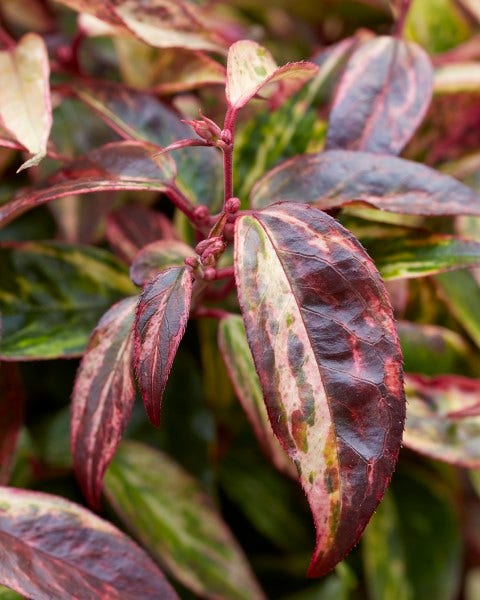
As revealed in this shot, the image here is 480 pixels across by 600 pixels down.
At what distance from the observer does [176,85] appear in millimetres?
699

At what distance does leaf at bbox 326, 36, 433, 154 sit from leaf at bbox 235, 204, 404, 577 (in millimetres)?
185

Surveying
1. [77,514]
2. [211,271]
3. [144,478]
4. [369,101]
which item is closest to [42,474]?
[144,478]

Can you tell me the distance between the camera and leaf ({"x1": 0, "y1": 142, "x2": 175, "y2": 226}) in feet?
1.69

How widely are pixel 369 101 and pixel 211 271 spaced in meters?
0.23

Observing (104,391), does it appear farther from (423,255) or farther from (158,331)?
(423,255)

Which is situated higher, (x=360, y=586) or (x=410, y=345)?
(x=410, y=345)

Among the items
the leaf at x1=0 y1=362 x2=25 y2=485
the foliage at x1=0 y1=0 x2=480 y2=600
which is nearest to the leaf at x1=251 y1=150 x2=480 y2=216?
the foliage at x1=0 y1=0 x2=480 y2=600

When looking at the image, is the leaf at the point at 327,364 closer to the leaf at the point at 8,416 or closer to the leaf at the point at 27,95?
the leaf at the point at 27,95

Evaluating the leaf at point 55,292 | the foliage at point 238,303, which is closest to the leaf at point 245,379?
the foliage at point 238,303

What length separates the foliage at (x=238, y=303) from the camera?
439mm

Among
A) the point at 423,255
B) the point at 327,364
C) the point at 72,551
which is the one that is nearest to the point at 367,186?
the point at 423,255

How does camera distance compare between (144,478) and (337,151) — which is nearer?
(337,151)

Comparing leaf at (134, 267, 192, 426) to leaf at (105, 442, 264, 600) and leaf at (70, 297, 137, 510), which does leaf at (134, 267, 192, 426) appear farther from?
leaf at (105, 442, 264, 600)

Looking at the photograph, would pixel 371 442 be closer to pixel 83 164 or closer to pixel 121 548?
pixel 121 548
